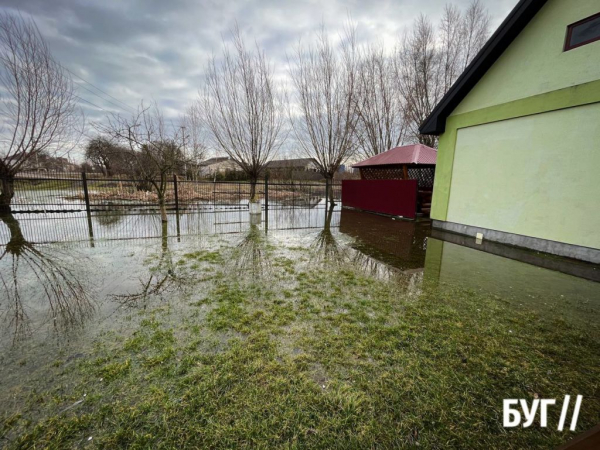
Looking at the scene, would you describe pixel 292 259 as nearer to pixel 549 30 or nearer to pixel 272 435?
pixel 272 435

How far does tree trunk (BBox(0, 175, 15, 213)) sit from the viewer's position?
9.40 metres

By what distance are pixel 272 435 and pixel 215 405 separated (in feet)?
1.43

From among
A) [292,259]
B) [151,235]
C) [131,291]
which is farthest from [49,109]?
[292,259]

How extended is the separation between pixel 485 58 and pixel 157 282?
8.73 m

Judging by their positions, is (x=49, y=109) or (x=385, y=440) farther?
(x=49, y=109)

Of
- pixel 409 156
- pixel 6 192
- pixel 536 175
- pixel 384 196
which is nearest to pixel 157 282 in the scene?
pixel 536 175

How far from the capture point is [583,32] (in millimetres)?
5133

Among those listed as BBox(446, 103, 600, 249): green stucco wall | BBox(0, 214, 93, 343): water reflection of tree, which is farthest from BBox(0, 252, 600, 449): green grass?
BBox(446, 103, 600, 249): green stucco wall

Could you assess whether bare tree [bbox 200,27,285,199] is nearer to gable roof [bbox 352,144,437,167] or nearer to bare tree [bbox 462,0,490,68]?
gable roof [bbox 352,144,437,167]

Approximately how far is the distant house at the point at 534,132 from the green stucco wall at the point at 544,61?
2cm

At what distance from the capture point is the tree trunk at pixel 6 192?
30.8 feet

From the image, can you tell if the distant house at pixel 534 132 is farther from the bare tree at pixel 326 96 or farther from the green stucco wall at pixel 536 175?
the bare tree at pixel 326 96

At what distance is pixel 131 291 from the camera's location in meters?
3.38

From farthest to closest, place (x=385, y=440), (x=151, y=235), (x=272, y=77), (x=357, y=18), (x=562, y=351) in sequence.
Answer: (x=357, y=18) → (x=272, y=77) → (x=151, y=235) → (x=562, y=351) → (x=385, y=440)
